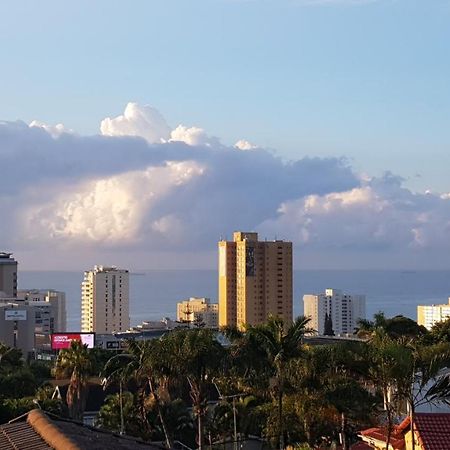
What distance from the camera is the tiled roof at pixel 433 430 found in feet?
78.1

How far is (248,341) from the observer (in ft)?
122

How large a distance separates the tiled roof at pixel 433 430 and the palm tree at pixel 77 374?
28158 millimetres

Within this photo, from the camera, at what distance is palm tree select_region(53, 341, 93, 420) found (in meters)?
50.4

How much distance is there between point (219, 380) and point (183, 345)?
213 inches

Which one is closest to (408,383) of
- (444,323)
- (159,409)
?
(159,409)

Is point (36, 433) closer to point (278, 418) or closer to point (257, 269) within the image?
point (278, 418)

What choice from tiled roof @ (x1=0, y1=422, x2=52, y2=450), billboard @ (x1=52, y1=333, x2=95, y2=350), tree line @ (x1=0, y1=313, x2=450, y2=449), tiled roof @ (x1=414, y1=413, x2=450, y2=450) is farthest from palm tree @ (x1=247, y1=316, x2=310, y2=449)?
billboard @ (x1=52, y1=333, x2=95, y2=350)

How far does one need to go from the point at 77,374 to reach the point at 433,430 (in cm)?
3053

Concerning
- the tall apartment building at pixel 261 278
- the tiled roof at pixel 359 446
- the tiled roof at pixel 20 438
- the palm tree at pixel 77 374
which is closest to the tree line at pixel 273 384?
the tiled roof at pixel 359 446

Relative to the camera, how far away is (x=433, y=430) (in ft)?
79.5

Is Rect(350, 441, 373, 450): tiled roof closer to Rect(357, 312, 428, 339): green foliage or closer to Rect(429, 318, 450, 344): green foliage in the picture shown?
Rect(429, 318, 450, 344): green foliage

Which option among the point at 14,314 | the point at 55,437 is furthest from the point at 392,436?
the point at 14,314

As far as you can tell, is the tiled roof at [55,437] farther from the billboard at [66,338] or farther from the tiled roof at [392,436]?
the billboard at [66,338]

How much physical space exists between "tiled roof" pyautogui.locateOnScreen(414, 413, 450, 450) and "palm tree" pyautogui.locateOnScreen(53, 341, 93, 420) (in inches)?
1109
